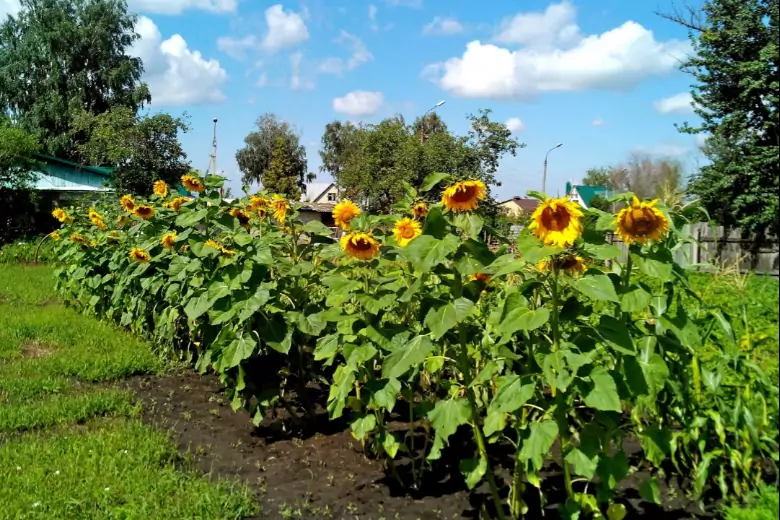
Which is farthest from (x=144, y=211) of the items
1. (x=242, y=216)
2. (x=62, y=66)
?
(x=62, y=66)

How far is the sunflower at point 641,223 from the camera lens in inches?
81.4

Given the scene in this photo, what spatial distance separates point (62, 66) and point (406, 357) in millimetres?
34026

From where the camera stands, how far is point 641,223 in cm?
211

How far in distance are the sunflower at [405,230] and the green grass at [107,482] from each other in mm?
1299

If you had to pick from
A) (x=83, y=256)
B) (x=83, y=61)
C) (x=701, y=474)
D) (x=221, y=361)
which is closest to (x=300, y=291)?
(x=221, y=361)

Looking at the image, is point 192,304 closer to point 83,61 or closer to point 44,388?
point 44,388

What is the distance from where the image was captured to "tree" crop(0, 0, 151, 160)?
31.2m

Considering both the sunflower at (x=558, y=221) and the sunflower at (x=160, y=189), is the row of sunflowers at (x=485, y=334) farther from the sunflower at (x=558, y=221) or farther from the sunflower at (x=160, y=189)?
the sunflower at (x=160, y=189)

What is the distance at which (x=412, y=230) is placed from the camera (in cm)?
290

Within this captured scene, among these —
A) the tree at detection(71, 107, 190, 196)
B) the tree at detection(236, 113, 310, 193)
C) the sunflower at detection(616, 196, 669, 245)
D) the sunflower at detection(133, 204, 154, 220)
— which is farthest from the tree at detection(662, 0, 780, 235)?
the tree at detection(236, 113, 310, 193)

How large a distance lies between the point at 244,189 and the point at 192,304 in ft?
3.91

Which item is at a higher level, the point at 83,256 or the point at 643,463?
the point at 83,256

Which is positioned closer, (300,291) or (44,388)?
(300,291)

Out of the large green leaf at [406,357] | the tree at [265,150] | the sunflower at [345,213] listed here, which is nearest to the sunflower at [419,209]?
the sunflower at [345,213]
